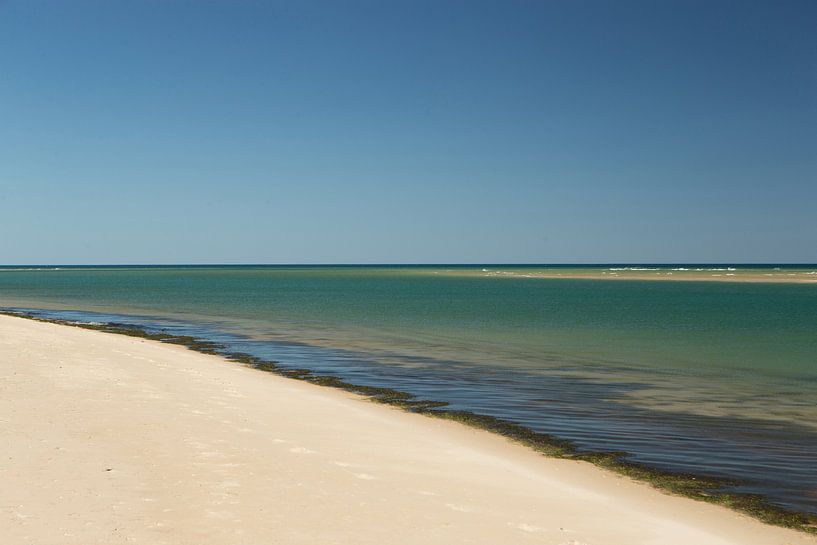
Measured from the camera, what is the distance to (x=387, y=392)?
18.0 m

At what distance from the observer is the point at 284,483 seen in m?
8.23

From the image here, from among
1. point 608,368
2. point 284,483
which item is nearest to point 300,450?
point 284,483

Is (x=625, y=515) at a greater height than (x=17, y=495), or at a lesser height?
lesser

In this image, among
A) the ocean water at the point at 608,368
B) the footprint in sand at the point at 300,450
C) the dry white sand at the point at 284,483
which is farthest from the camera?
the ocean water at the point at 608,368

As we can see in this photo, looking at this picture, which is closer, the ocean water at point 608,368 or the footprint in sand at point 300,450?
the footprint in sand at point 300,450

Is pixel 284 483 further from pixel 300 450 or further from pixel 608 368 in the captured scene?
pixel 608 368

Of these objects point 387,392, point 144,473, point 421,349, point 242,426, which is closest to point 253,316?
point 421,349

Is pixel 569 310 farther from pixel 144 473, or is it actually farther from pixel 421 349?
pixel 144 473

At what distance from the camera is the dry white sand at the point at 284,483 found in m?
6.73

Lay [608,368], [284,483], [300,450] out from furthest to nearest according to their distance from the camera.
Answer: [608,368] → [300,450] → [284,483]

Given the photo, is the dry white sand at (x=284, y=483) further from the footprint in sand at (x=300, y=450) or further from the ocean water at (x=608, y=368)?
the ocean water at (x=608, y=368)

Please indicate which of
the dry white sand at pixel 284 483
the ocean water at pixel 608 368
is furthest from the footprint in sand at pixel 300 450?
the ocean water at pixel 608 368

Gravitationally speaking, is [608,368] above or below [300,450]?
below

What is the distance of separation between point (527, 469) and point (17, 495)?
6909 millimetres
